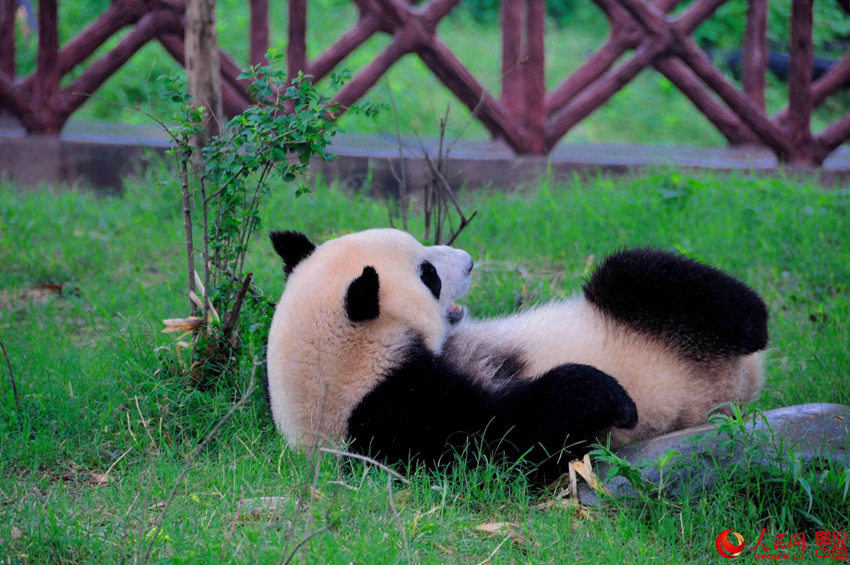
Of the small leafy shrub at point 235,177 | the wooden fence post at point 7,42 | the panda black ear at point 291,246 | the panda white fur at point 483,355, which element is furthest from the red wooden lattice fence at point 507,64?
the panda black ear at point 291,246

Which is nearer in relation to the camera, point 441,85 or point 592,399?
point 592,399

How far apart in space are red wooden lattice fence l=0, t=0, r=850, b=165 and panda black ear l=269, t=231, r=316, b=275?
314 centimetres

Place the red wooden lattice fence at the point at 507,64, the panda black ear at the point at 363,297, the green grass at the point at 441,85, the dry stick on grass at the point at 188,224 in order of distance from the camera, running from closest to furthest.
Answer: the panda black ear at the point at 363,297 < the dry stick on grass at the point at 188,224 < the red wooden lattice fence at the point at 507,64 < the green grass at the point at 441,85

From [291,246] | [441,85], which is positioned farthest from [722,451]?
[441,85]

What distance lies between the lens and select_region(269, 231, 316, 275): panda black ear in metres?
2.76

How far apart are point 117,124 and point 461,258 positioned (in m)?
5.42

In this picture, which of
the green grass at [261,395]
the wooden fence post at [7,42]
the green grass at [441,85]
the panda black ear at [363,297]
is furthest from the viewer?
the green grass at [441,85]

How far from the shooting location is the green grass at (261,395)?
232cm

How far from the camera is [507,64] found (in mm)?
6113

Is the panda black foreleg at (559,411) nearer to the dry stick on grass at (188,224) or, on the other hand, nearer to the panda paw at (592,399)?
the panda paw at (592,399)

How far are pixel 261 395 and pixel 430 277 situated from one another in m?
0.80

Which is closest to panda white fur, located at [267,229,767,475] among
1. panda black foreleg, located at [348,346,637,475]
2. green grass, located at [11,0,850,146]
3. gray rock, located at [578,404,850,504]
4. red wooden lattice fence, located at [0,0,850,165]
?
panda black foreleg, located at [348,346,637,475]

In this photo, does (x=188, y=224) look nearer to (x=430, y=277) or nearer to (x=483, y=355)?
(x=430, y=277)

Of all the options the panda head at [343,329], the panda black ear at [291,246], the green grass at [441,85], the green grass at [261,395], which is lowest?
the green grass at [261,395]
